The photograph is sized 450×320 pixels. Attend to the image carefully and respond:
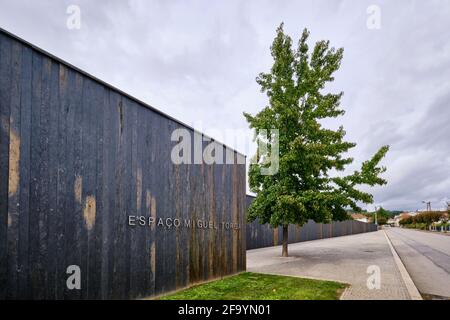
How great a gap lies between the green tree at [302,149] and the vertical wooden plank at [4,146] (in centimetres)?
976

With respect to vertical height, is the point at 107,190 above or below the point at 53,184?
below

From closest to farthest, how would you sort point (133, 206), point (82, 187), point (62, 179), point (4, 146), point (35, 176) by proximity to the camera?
point (4, 146) → point (35, 176) → point (62, 179) → point (82, 187) → point (133, 206)

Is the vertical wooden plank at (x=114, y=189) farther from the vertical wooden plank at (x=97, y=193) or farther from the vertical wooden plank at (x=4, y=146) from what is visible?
the vertical wooden plank at (x=4, y=146)

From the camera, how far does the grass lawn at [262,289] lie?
659 centimetres

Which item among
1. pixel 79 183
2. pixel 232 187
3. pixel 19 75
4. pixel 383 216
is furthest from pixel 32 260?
pixel 383 216

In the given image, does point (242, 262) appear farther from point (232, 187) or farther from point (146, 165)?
point (146, 165)

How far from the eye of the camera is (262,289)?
742 cm

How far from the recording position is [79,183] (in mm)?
5004

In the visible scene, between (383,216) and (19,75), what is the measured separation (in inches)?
6098

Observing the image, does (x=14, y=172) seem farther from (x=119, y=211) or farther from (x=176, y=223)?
(x=176, y=223)

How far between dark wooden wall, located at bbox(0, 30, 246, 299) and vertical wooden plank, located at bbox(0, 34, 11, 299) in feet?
0.04

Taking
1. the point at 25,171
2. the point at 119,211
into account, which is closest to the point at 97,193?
the point at 119,211

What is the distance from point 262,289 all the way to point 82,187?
474 centimetres

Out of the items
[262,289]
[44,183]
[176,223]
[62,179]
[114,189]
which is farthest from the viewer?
[262,289]
